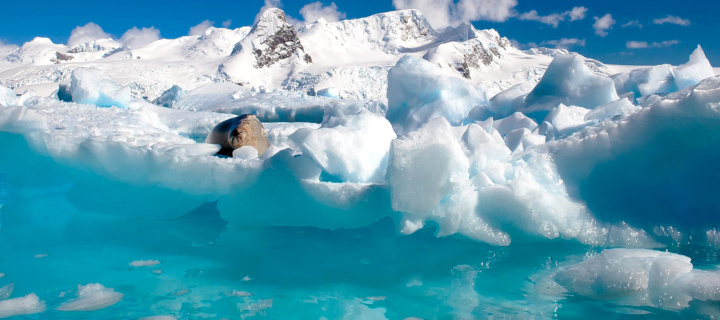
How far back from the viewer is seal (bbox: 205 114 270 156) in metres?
5.20

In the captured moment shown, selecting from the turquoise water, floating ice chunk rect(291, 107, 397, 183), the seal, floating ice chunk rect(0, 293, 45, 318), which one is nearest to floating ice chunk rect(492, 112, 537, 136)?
→ floating ice chunk rect(291, 107, 397, 183)

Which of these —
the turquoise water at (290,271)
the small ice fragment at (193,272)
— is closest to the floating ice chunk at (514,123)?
the turquoise water at (290,271)

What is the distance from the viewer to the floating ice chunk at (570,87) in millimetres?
4430

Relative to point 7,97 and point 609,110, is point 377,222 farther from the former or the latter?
point 7,97

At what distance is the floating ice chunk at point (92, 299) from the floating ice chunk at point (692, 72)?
4764 mm

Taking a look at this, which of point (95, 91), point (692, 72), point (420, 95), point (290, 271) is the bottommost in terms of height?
point (290, 271)

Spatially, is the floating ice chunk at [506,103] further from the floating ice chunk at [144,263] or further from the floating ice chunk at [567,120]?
the floating ice chunk at [144,263]

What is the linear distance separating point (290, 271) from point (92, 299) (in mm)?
783

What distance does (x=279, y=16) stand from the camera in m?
51.9

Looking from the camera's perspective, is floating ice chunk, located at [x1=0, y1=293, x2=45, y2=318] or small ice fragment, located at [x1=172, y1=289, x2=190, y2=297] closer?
floating ice chunk, located at [x1=0, y1=293, x2=45, y2=318]

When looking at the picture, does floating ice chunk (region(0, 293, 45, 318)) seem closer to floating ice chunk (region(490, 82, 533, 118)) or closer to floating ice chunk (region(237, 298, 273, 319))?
floating ice chunk (region(237, 298, 273, 319))

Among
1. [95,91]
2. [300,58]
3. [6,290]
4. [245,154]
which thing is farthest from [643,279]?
[300,58]

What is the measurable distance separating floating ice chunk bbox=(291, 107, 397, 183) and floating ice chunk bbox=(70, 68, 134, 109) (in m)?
7.24

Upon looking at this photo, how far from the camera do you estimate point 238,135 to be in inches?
204
